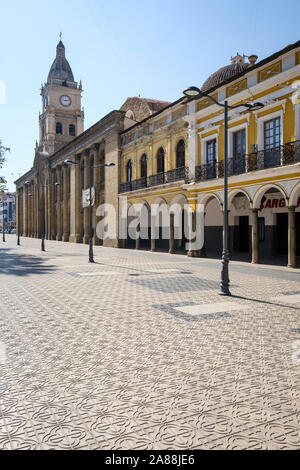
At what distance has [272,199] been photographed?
70.3ft

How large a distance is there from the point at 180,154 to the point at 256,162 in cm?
810

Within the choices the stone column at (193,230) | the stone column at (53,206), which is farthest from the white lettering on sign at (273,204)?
the stone column at (53,206)

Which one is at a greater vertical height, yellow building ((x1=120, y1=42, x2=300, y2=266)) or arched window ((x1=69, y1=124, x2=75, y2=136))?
arched window ((x1=69, y1=124, x2=75, y2=136))

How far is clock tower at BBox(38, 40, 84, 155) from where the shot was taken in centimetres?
6994

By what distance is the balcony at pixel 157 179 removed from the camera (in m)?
24.4

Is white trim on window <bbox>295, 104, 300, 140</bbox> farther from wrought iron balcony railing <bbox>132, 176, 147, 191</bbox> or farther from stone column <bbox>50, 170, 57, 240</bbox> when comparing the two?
stone column <bbox>50, 170, 57, 240</bbox>

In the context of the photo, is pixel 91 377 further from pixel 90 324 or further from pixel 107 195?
pixel 107 195

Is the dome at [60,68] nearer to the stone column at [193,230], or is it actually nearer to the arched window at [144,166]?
the arched window at [144,166]

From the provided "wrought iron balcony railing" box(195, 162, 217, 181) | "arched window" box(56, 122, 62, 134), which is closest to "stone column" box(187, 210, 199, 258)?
"wrought iron balcony railing" box(195, 162, 217, 181)

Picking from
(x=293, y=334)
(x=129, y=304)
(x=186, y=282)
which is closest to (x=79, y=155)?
(x=186, y=282)

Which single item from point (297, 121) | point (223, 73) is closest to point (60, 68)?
point (223, 73)

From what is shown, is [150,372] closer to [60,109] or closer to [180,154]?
[180,154]

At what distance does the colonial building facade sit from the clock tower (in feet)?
87.1
